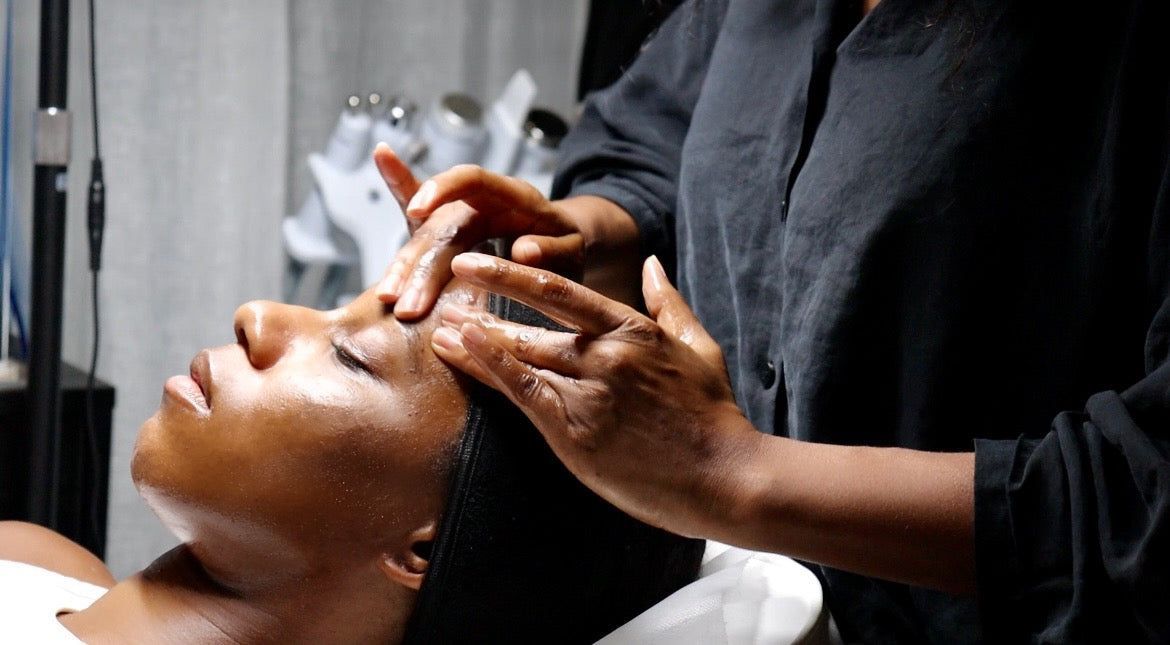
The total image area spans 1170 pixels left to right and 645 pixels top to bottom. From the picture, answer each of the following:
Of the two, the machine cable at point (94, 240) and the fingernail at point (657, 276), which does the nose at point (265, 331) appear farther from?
the machine cable at point (94, 240)

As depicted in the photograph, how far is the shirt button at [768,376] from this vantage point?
1121 mm

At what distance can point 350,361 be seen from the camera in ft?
3.33

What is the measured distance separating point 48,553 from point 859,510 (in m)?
0.88

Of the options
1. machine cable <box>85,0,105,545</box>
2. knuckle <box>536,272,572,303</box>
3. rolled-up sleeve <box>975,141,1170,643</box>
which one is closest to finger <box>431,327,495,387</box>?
knuckle <box>536,272,572,303</box>

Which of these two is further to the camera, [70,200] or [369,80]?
[369,80]

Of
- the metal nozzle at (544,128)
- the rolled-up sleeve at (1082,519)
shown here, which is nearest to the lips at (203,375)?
the rolled-up sleeve at (1082,519)

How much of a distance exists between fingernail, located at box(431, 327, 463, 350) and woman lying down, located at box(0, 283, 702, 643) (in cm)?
4

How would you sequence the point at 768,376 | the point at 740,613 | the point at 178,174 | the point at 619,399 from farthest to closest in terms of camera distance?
the point at 178,174, the point at 768,376, the point at 740,613, the point at 619,399

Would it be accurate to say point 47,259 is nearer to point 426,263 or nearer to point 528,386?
point 426,263

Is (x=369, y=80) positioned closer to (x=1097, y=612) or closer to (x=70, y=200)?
(x=70, y=200)

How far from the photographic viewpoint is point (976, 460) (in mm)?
821

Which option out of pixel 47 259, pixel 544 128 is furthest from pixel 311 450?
pixel 544 128

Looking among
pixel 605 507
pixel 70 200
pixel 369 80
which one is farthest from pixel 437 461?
pixel 369 80

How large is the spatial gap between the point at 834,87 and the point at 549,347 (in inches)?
17.1
